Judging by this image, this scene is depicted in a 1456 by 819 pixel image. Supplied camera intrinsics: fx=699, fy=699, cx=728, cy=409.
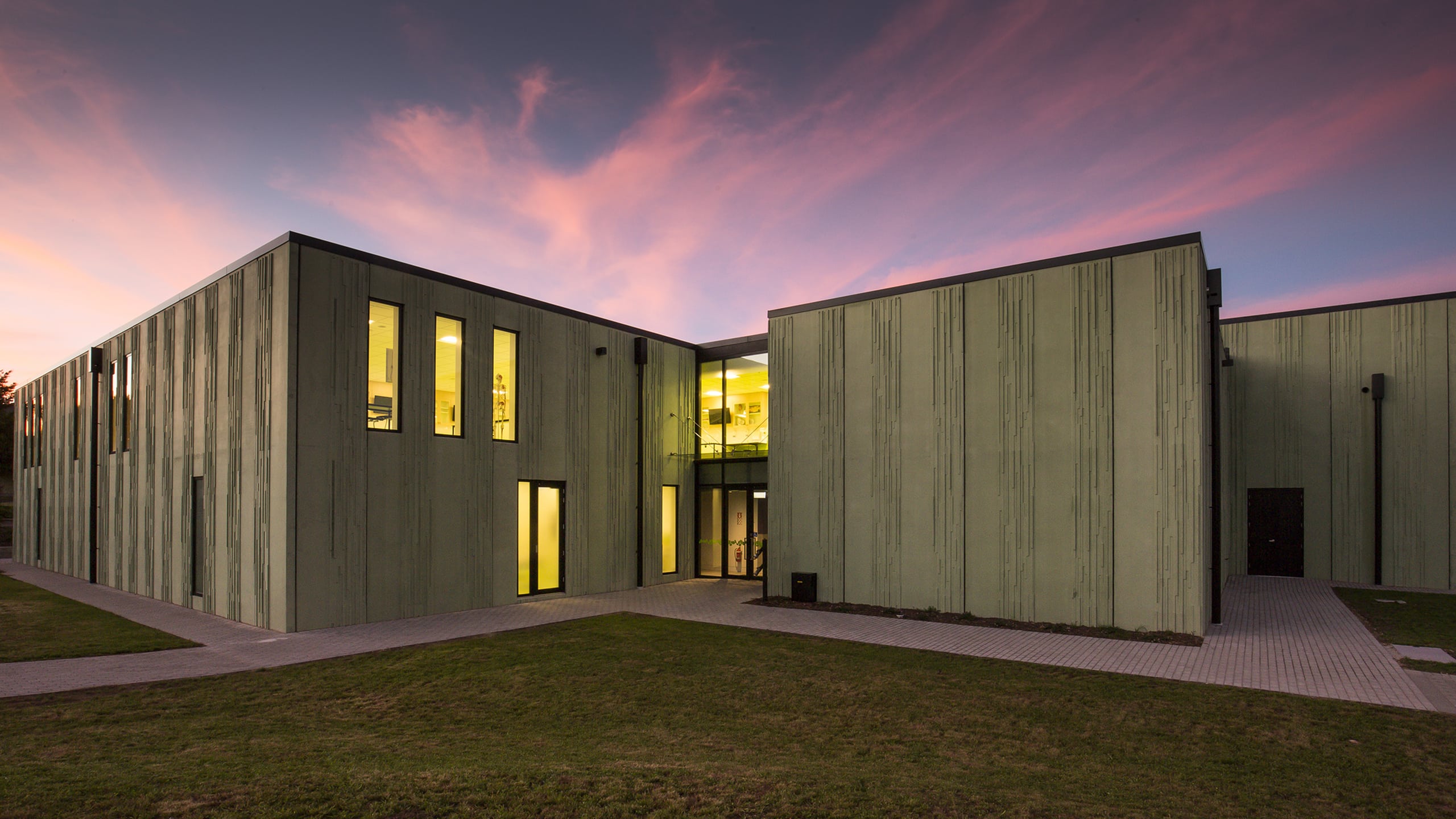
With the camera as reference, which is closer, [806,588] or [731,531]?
[806,588]

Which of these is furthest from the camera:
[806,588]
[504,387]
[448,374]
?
[504,387]

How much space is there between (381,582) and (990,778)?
30.5 ft

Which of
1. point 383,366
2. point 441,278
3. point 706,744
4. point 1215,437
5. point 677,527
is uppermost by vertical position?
point 441,278

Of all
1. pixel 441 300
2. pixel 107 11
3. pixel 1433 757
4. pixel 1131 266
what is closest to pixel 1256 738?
pixel 1433 757

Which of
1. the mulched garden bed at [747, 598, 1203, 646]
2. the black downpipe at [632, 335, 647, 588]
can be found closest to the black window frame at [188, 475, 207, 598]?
the black downpipe at [632, 335, 647, 588]

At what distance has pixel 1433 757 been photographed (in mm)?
4836

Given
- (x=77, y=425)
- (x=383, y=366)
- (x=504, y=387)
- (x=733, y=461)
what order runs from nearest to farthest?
(x=383, y=366) → (x=504, y=387) → (x=733, y=461) → (x=77, y=425)

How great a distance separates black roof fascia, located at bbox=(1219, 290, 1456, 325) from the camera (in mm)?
14367

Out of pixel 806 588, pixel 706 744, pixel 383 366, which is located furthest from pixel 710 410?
pixel 706 744

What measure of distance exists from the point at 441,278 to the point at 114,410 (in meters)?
9.82

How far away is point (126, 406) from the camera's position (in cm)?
1483

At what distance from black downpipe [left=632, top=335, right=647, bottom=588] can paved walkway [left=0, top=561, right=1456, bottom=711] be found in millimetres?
1484

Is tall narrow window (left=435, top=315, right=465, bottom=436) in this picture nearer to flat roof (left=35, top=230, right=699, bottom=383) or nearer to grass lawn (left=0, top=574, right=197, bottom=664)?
flat roof (left=35, top=230, right=699, bottom=383)

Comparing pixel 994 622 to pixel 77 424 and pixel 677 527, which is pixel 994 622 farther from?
pixel 77 424
